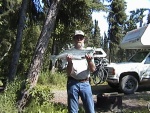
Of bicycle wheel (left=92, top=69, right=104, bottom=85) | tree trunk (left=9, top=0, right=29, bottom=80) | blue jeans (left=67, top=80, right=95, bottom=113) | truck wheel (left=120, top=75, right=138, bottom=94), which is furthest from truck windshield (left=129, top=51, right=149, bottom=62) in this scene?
blue jeans (left=67, top=80, right=95, bottom=113)

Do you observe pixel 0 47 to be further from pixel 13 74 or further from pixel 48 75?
pixel 13 74

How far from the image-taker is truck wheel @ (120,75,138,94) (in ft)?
42.2

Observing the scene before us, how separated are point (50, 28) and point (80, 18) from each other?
180 inches

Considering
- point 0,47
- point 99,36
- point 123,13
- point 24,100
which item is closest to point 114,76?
point 24,100

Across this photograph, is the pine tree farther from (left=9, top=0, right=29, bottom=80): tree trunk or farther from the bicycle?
(left=9, top=0, right=29, bottom=80): tree trunk

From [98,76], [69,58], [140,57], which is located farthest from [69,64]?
[98,76]

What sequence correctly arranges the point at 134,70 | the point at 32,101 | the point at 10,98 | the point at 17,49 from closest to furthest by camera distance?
the point at 10,98
the point at 32,101
the point at 17,49
the point at 134,70

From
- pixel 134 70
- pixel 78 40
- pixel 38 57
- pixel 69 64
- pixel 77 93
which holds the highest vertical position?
pixel 78 40

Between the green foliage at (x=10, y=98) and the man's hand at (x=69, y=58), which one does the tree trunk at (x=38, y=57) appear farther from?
the man's hand at (x=69, y=58)

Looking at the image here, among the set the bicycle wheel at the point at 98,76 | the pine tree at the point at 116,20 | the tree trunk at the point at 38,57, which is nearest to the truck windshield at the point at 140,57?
the bicycle wheel at the point at 98,76

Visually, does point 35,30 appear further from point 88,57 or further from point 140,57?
point 88,57

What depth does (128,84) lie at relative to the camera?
13.0 m

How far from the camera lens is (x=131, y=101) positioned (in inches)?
419

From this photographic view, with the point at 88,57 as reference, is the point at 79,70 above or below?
below
